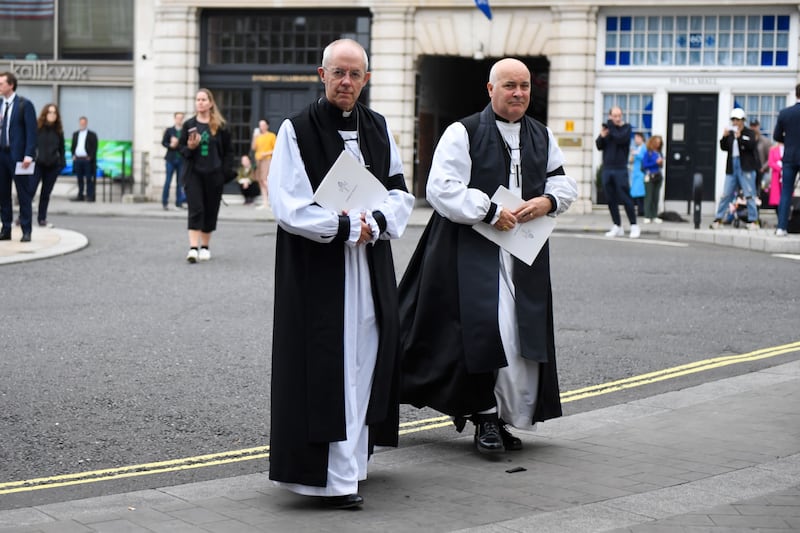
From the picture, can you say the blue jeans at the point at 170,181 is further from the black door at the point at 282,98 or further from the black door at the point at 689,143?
the black door at the point at 689,143

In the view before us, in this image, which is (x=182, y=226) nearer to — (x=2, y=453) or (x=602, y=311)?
(x=602, y=311)

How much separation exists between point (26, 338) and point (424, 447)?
4012 millimetres

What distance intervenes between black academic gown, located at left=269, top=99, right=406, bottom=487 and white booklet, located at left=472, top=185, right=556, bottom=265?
0.88 m

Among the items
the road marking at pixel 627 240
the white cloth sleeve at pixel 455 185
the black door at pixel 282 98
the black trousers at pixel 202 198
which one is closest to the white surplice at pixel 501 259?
the white cloth sleeve at pixel 455 185

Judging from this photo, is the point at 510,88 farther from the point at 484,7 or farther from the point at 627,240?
the point at 484,7

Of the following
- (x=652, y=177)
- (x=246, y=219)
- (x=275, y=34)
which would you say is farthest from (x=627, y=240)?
(x=275, y=34)

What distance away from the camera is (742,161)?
67.3ft

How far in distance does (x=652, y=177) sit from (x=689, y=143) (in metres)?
3.45

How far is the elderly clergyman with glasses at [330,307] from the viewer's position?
5004 millimetres

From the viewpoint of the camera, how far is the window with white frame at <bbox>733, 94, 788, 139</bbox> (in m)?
26.3

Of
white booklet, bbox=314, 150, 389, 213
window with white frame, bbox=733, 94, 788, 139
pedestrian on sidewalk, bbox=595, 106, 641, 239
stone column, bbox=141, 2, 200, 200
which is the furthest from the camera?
stone column, bbox=141, 2, 200, 200

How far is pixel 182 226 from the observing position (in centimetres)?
2062

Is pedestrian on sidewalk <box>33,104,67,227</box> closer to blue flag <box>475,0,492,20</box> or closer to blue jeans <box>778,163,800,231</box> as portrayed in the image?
blue jeans <box>778,163,800,231</box>

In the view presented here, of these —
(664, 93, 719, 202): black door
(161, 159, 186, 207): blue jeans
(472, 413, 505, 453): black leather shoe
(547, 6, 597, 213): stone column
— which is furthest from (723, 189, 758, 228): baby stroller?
(472, 413, 505, 453): black leather shoe
